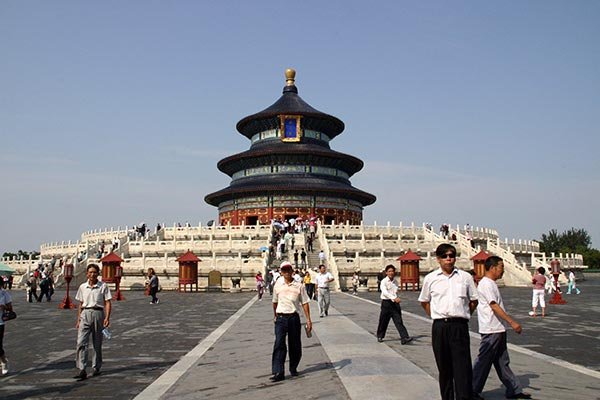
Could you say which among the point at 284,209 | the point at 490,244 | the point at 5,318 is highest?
the point at 284,209

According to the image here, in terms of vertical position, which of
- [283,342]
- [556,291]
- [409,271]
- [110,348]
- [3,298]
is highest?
[409,271]

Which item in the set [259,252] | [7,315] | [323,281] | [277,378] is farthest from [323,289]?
[259,252]

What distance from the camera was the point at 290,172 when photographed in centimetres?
6053

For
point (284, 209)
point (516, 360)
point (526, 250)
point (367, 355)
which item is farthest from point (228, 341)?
point (284, 209)

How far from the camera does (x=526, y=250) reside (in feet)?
Result: 153

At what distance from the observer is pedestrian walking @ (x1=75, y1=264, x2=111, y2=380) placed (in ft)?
28.8

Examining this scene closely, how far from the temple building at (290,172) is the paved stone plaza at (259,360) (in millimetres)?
40572

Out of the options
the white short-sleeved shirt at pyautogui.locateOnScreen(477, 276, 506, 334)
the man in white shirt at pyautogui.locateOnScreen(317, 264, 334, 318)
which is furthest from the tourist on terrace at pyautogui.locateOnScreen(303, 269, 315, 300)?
the white short-sleeved shirt at pyautogui.locateOnScreen(477, 276, 506, 334)

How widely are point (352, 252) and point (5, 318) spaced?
27.8m

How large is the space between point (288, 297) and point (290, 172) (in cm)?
5249

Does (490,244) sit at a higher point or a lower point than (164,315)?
higher

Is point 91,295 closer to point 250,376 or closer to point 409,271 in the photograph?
point 250,376

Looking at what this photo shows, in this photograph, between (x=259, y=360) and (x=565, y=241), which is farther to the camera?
(x=565, y=241)

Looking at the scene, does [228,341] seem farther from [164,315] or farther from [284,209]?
[284,209]
